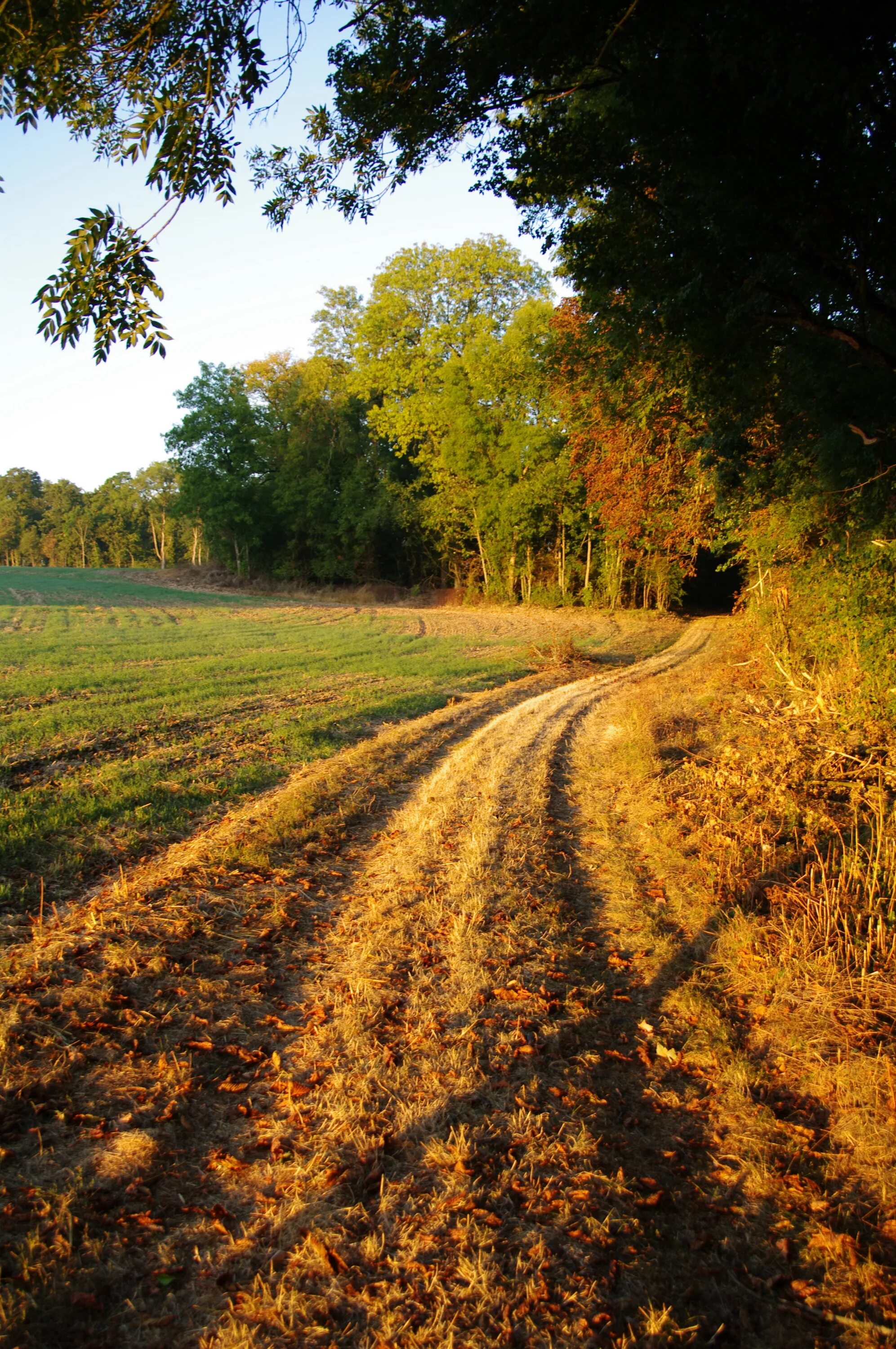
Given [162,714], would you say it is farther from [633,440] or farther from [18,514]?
[18,514]

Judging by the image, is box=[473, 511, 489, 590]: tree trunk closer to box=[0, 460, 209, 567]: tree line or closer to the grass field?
the grass field

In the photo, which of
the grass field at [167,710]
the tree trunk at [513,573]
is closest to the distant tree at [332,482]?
the tree trunk at [513,573]

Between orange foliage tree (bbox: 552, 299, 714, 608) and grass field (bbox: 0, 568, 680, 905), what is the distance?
4.70m

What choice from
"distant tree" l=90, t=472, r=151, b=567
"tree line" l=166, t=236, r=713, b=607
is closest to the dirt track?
"tree line" l=166, t=236, r=713, b=607

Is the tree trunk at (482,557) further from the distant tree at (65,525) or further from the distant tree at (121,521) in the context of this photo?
the distant tree at (65,525)

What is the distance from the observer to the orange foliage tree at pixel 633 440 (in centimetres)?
898

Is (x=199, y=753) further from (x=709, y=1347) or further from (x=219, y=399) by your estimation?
(x=219, y=399)

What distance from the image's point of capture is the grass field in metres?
6.24

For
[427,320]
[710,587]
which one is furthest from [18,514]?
[710,587]

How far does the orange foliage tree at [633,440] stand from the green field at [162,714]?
468 cm

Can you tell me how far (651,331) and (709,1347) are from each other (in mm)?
6941

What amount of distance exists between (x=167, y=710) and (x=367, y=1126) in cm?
891

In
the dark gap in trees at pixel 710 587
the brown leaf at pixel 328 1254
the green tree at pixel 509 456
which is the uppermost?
the green tree at pixel 509 456

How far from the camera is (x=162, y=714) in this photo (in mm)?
10719
